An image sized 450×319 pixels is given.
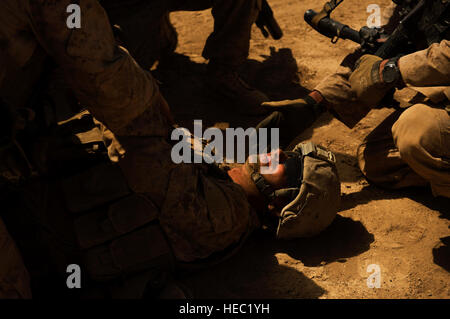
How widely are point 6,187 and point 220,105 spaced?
7.36ft

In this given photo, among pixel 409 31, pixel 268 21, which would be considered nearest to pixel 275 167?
pixel 409 31

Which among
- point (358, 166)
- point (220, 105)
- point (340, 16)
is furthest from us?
point (340, 16)

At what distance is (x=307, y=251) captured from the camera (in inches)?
104

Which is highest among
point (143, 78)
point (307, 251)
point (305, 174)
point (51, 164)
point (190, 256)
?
point (143, 78)

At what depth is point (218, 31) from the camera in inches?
151

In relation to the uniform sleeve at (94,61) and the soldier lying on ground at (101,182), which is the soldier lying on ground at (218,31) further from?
the uniform sleeve at (94,61)

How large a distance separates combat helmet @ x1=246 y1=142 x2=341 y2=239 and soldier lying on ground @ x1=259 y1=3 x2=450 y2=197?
1.22 ft

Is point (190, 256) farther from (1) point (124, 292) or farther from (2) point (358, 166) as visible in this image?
(2) point (358, 166)

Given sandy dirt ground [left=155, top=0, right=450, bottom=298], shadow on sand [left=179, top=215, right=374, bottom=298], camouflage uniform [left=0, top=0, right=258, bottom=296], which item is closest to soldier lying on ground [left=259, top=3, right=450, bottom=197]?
sandy dirt ground [left=155, top=0, right=450, bottom=298]

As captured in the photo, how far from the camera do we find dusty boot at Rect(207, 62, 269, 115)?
388 cm

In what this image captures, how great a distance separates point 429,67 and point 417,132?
365mm

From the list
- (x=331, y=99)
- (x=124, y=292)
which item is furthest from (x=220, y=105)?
(x=124, y=292)

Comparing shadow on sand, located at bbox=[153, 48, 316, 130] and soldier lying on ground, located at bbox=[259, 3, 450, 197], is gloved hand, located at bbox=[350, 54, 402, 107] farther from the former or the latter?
shadow on sand, located at bbox=[153, 48, 316, 130]

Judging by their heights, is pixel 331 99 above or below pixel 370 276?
above
